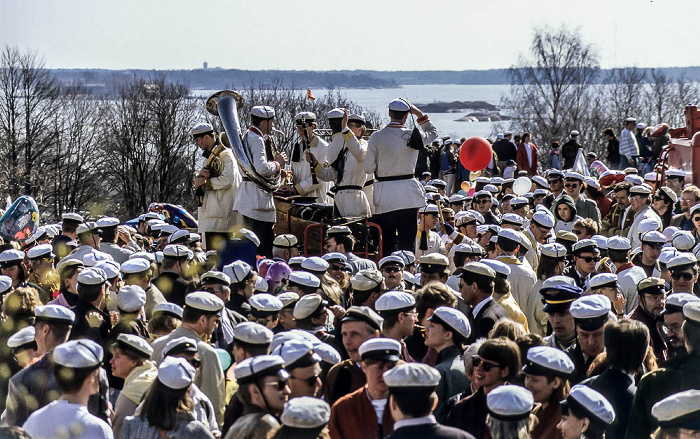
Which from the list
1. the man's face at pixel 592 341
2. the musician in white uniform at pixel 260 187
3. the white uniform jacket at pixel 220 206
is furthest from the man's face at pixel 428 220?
the man's face at pixel 592 341

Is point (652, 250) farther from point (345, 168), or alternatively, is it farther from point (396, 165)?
point (345, 168)

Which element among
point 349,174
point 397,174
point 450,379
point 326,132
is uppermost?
point 326,132

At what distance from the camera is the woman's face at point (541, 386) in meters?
5.38

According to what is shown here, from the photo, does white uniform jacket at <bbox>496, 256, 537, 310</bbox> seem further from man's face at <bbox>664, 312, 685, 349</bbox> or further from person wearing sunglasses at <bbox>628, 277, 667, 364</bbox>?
man's face at <bbox>664, 312, 685, 349</bbox>

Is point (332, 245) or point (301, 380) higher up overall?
point (301, 380)

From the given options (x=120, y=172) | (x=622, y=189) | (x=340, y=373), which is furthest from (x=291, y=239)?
(x=120, y=172)

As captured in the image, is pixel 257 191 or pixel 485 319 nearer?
pixel 485 319

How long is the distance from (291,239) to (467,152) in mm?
6382

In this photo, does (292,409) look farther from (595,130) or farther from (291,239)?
(595,130)

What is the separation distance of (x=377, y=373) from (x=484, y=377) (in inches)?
23.4

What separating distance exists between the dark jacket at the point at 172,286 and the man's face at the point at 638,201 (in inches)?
212

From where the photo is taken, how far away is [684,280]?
792 cm

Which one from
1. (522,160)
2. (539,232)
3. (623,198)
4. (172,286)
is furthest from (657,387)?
(522,160)

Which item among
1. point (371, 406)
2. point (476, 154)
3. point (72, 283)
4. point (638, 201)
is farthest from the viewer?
point (476, 154)
